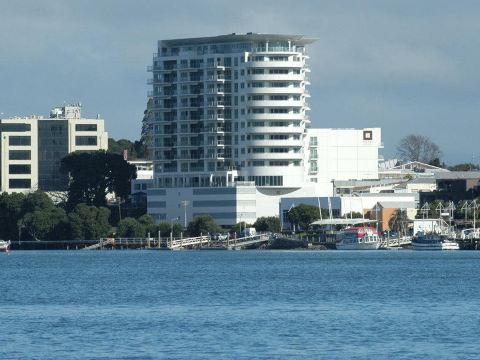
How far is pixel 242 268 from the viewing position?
5384 inches

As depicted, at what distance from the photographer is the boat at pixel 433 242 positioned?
615 feet

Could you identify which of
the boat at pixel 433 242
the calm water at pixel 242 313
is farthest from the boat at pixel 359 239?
the calm water at pixel 242 313

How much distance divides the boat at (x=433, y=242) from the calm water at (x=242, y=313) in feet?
165

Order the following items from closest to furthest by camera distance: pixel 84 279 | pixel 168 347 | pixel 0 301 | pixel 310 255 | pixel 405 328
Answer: pixel 168 347 → pixel 405 328 → pixel 0 301 → pixel 84 279 → pixel 310 255

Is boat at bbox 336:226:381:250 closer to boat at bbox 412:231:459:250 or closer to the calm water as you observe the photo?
boat at bbox 412:231:459:250

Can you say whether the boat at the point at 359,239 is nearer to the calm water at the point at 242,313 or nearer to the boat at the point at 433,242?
the boat at the point at 433,242

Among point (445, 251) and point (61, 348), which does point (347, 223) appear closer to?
point (445, 251)

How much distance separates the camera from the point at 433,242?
187 metres

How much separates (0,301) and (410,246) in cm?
10988

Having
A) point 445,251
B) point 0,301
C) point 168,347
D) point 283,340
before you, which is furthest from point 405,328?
point 445,251

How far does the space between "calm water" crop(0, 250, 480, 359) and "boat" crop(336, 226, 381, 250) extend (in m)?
54.8

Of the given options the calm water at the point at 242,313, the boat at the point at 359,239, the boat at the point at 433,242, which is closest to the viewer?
the calm water at the point at 242,313

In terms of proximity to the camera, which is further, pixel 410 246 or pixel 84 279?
pixel 410 246

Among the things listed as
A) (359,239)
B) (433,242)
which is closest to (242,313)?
(433,242)
